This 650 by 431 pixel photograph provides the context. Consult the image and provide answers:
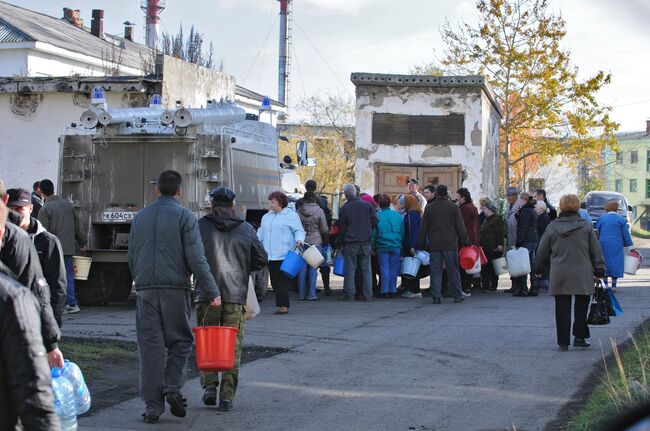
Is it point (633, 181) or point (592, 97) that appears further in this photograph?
point (633, 181)

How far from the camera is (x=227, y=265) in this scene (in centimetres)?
943

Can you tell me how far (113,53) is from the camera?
4325 centimetres

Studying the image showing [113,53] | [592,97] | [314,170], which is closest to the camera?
[592,97]

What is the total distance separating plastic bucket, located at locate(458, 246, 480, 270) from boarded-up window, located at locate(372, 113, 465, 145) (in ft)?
28.9

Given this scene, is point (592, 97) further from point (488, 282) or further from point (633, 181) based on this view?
point (633, 181)

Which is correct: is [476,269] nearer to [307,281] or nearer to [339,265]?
[339,265]

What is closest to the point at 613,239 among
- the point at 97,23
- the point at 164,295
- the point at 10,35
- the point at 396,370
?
the point at 396,370

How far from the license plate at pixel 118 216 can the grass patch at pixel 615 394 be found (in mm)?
8743

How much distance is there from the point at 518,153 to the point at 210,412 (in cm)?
3632

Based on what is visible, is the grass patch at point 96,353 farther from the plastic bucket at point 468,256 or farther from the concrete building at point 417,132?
the concrete building at point 417,132

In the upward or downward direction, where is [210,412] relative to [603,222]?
downward

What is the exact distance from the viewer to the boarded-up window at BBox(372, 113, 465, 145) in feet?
92.2

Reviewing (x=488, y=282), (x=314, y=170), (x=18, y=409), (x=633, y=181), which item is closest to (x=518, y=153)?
(x=314, y=170)

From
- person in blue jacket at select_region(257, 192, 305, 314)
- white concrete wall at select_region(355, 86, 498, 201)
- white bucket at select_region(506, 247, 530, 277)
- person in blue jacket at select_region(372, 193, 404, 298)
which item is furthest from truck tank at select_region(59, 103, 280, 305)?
white concrete wall at select_region(355, 86, 498, 201)
